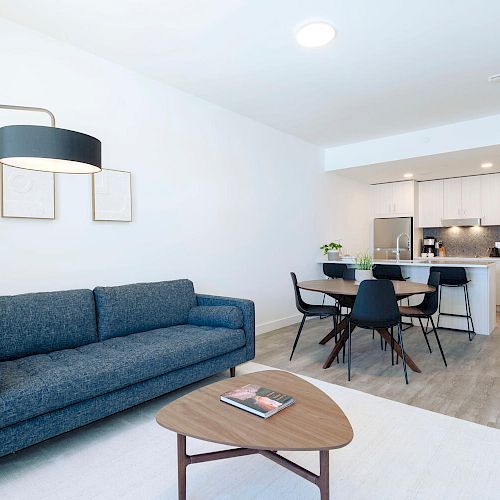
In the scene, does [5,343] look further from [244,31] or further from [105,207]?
[244,31]

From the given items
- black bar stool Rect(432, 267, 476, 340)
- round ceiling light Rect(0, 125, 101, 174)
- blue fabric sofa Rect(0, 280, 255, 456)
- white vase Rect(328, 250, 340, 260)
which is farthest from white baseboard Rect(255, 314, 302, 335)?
round ceiling light Rect(0, 125, 101, 174)

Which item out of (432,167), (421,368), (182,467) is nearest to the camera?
(182,467)

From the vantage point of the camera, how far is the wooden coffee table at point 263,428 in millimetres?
1404

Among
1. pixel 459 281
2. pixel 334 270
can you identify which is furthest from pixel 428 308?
pixel 334 270

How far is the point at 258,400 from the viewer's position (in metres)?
1.73

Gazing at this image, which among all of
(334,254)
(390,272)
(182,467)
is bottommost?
(182,467)

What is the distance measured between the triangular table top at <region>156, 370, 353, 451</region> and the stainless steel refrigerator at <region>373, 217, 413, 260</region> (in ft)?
19.3

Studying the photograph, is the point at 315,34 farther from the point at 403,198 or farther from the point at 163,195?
the point at 403,198

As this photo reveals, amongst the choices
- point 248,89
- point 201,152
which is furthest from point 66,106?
point 248,89

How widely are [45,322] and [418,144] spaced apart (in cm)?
505

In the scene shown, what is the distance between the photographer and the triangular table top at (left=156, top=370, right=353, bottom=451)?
1.40 meters

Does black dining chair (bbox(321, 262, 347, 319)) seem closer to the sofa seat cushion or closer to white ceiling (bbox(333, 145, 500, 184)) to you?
white ceiling (bbox(333, 145, 500, 184))

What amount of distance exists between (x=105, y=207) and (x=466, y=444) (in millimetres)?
3123

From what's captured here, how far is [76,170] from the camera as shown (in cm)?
213
